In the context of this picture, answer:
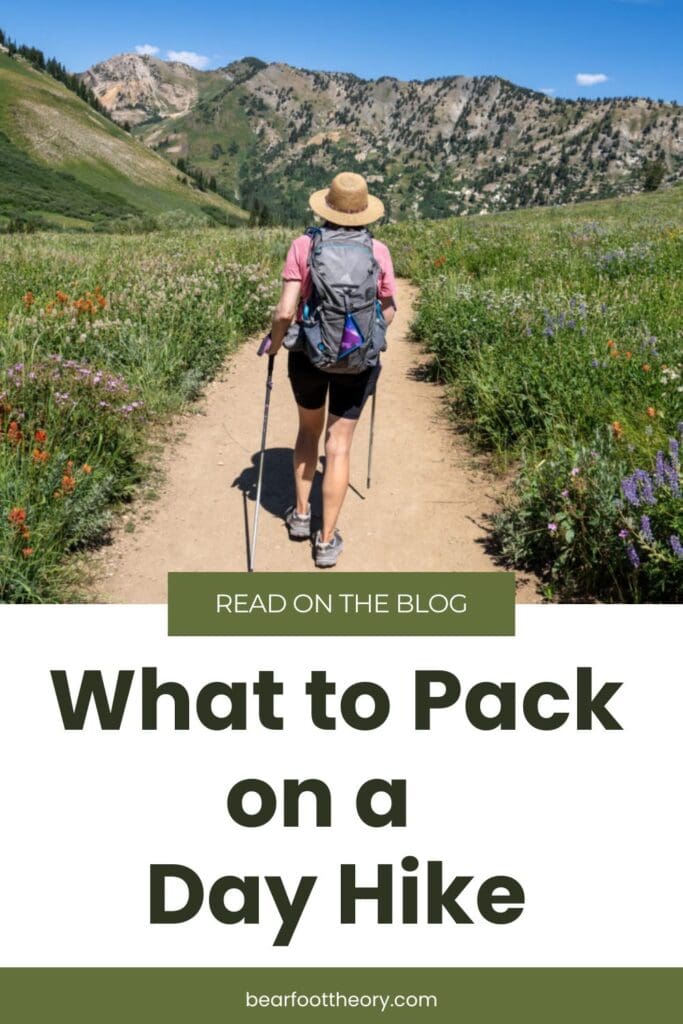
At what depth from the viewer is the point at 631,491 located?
4.97 meters

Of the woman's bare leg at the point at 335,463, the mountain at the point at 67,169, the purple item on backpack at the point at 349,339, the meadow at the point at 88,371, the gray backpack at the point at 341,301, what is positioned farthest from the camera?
the mountain at the point at 67,169

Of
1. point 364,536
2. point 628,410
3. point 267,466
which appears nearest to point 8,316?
point 267,466

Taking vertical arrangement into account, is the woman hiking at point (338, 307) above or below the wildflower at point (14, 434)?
above

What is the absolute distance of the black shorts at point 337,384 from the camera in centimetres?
575

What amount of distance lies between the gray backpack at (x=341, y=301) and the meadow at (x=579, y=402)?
192cm

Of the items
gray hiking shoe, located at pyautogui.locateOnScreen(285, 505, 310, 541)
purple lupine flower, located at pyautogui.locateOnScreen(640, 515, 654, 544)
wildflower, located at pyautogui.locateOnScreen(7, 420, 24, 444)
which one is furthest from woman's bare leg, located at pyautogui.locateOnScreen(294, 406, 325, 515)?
purple lupine flower, located at pyautogui.locateOnScreen(640, 515, 654, 544)

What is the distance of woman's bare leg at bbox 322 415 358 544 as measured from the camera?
589 cm

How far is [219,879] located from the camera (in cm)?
298

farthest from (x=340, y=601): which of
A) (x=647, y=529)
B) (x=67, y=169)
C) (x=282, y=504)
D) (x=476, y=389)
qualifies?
(x=67, y=169)

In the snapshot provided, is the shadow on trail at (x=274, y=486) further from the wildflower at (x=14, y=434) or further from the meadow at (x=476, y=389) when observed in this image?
the wildflower at (x=14, y=434)

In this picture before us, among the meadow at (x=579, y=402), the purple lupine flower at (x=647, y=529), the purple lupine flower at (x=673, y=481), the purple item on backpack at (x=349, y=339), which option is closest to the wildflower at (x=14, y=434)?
the purple item on backpack at (x=349, y=339)

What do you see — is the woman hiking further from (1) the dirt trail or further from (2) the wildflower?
(2) the wildflower

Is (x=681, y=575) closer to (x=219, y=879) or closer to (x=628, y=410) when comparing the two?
(x=628, y=410)

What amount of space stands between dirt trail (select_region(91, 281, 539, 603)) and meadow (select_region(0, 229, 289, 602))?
380mm
